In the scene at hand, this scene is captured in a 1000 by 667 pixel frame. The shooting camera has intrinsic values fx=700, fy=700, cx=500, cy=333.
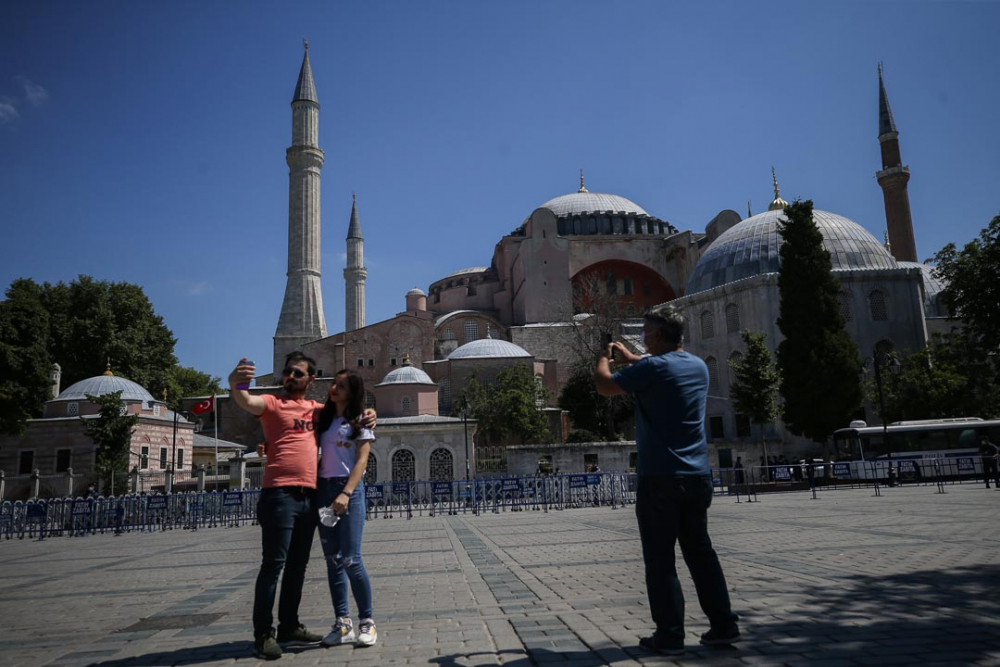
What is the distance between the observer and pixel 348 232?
61.1 m

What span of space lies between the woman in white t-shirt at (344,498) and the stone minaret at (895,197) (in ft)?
158

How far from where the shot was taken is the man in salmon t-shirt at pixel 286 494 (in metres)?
3.62

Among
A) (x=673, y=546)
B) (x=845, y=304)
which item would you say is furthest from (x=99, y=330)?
(x=673, y=546)

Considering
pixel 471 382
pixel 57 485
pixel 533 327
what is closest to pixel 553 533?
pixel 57 485

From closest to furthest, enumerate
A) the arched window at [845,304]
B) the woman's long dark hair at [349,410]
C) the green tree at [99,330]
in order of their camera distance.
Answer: the woman's long dark hair at [349,410] < the arched window at [845,304] < the green tree at [99,330]

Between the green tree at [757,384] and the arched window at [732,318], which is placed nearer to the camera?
the green tree at [757,384]

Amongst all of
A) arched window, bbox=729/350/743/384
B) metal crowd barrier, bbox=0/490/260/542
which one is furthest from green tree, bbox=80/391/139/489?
arched window, bbox=729/350/743/384

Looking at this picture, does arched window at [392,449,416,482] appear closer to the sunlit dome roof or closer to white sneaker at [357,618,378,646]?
the sunlit dome roof

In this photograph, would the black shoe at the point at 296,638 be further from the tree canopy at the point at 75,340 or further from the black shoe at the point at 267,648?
the tree canopy at the point at 75,340

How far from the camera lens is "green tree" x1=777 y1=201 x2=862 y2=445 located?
26969 millimetres

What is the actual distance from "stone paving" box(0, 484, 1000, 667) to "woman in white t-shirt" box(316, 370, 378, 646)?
0.19 metres

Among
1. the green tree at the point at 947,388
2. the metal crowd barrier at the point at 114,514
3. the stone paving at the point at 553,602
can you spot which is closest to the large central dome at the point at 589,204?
the green tree at the point at 947,388

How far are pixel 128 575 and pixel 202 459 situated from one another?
3173 centimetres

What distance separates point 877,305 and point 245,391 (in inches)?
1414
